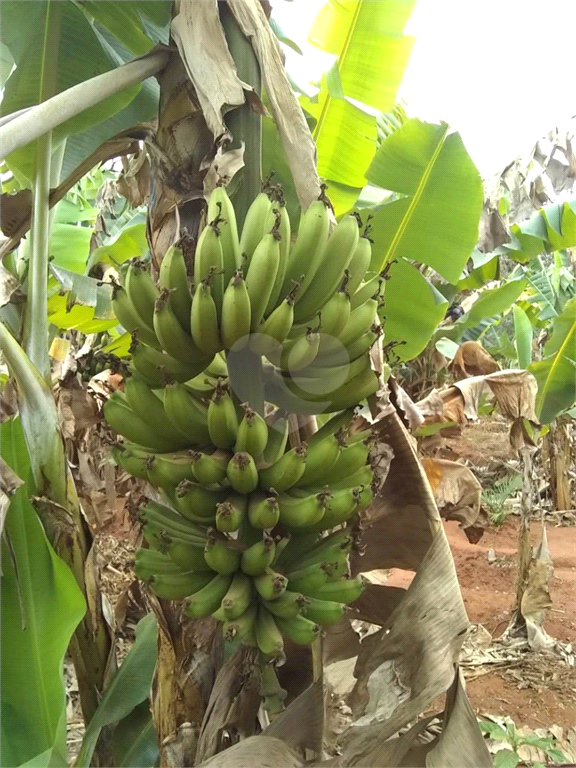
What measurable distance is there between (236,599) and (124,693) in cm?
52

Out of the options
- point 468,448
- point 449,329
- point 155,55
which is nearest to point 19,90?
point 155,55

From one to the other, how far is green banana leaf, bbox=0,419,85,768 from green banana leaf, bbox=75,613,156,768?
0.19ft

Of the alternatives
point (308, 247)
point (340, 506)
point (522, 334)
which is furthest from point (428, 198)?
point (522, 334)

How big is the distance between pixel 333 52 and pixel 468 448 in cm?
604

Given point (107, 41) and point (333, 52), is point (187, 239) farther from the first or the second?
point (333, 52)

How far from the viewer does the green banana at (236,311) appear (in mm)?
705

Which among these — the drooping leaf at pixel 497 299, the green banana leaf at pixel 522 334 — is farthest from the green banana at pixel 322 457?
the green banana leaf at pixel 522 334

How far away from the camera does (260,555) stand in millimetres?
737

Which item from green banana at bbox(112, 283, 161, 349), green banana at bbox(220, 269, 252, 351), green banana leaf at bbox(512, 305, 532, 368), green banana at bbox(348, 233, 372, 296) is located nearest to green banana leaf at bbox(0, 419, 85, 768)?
green banana at bbox(112, 283, 161, 349)

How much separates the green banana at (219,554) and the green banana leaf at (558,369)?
1869 millimetres

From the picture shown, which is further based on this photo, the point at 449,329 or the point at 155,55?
the point at 449,329

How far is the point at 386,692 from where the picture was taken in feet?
2.70

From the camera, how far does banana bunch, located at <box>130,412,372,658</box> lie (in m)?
0.73

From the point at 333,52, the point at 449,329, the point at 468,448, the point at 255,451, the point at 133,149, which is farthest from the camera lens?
the point at 468,448
